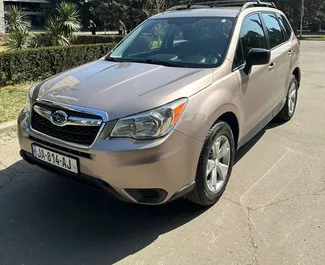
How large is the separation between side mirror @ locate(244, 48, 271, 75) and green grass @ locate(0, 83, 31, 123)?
374 cm

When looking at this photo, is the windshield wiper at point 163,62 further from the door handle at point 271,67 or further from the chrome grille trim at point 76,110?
the door handle at point 271,67

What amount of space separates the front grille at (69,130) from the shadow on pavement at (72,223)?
782 mm

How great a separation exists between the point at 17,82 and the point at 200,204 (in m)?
6.38

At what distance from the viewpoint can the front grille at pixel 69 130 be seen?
2.65 m

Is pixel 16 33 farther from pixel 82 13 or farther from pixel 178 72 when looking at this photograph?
pixel 82 13

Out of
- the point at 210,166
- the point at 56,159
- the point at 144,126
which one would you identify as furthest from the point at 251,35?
the point at 56,159

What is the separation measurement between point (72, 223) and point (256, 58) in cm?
227

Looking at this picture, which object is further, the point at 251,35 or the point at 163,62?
the point at 251,35

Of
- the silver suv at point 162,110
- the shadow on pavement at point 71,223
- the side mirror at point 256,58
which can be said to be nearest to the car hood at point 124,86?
the silver suv at point 162,110

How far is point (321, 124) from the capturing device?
5.62 m

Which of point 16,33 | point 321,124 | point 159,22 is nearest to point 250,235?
point 159,22

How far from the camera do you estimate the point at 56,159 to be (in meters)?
2.86

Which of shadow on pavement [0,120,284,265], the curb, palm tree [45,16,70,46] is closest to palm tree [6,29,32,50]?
palm tree [45,16,70,46]

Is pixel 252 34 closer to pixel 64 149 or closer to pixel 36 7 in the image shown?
pixel 64 149
